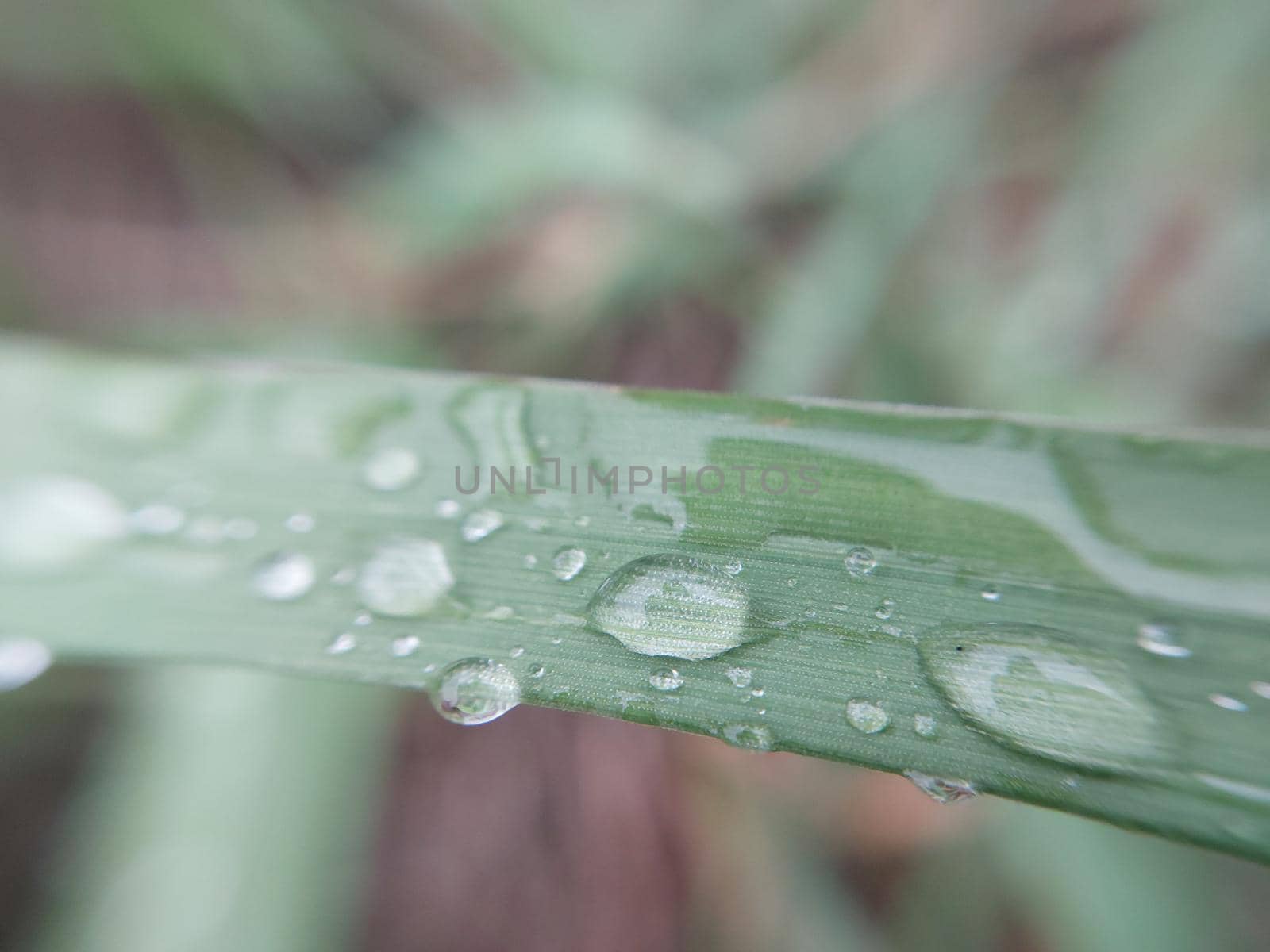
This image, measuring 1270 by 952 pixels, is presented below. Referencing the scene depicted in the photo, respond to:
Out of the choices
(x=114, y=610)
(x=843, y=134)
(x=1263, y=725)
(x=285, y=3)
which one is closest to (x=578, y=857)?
(x=114, y=610)

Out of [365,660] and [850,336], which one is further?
[850,336]

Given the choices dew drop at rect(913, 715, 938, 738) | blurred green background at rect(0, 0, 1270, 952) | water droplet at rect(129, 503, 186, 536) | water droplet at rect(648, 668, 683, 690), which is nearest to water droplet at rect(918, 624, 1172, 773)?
dew drop at rect(913, 715, 938, 738)

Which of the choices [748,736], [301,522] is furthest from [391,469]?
[748,736]

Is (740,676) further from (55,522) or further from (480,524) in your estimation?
(55,522)

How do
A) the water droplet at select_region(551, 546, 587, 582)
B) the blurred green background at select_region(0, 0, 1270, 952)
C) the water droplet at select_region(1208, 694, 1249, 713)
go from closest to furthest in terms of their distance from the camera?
1. the water droplet at select_region(1208, 694, 1249, 713)
2. the water droplet at select_region(551, 546, 587, 582)
3. the blurred green background at select_region(0, 0, 1270, 952)

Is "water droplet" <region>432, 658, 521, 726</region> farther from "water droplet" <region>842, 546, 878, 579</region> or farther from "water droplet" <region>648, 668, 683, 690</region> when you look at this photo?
"water droplet" <region>842, 546, 878, 579</region>

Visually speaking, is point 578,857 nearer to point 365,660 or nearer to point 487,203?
point 365,660

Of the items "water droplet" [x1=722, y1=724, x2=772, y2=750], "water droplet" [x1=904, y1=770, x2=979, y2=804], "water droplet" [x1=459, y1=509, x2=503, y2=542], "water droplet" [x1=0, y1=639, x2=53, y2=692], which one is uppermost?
"water droplet" [x1=459, y1=509, x2=503, y2=542]
